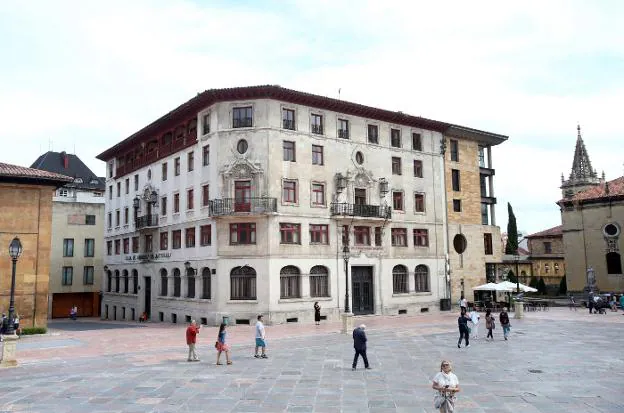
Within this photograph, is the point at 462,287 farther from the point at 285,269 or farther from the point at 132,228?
the point at 132,228

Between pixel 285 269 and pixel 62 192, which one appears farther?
pixel 62 192

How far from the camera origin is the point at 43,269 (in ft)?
103

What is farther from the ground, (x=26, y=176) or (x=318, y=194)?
(x=26, y=176)

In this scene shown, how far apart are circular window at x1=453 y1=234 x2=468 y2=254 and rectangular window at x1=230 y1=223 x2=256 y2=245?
69.1 feet

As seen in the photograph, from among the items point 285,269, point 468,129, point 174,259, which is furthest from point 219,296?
point 468,129

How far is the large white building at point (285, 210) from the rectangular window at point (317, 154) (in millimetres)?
86

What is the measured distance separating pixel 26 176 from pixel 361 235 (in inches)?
943

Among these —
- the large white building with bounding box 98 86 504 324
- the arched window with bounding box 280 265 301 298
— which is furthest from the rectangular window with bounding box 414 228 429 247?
the arched window with bounding box 280 265 301 298

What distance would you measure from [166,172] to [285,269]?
16186 mm

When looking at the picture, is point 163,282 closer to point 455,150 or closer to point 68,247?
point 68,247

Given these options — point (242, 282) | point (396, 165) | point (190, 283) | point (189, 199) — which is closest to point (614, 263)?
point (396, 165)

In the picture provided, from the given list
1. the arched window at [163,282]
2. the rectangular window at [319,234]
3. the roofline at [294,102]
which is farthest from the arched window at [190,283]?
the roofline at [294,102]

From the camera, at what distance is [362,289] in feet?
136

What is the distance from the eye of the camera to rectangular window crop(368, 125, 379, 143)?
4300 centimetres
